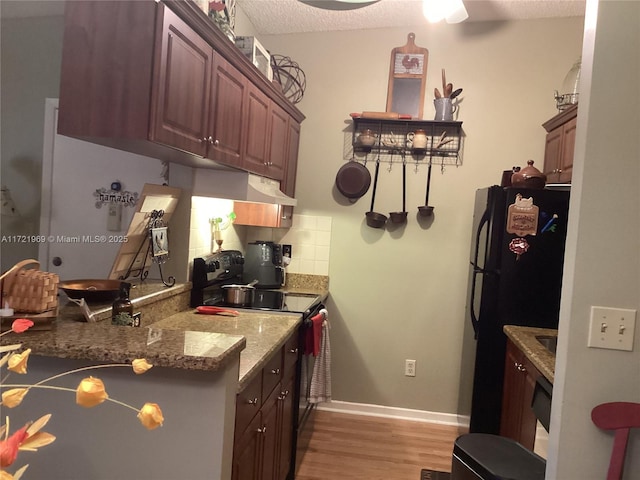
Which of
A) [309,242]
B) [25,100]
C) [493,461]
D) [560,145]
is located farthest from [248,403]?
[560,145]

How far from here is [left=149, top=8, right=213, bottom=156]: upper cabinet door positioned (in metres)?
1.68

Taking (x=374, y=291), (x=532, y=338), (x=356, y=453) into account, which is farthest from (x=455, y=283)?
(x=356, y=453)

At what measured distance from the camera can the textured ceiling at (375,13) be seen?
3043mm

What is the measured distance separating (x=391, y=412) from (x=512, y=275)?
→ 1.48 m

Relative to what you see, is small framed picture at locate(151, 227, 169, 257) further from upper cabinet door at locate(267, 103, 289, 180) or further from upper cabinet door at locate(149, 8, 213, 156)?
upper cabinet door at locate(267, 103, 289, 180)

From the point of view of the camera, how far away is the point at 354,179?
136 inches

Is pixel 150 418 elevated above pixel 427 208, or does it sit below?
below

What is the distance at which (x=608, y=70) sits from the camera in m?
1.30

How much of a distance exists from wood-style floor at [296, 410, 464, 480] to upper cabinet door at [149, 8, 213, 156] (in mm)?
1931

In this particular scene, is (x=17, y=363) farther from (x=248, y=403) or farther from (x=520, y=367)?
(x=520, y=367)

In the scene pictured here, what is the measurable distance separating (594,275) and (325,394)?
6.57 ft

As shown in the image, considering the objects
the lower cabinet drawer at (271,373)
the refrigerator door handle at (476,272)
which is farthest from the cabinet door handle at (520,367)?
the lower cabinet drawer at (271,373)

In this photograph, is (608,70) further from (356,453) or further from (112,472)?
(356,453)

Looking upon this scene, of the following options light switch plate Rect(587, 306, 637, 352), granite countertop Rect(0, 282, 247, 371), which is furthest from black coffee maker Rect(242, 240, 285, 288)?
light switch plate Rect(587, 306, 637, 352)
